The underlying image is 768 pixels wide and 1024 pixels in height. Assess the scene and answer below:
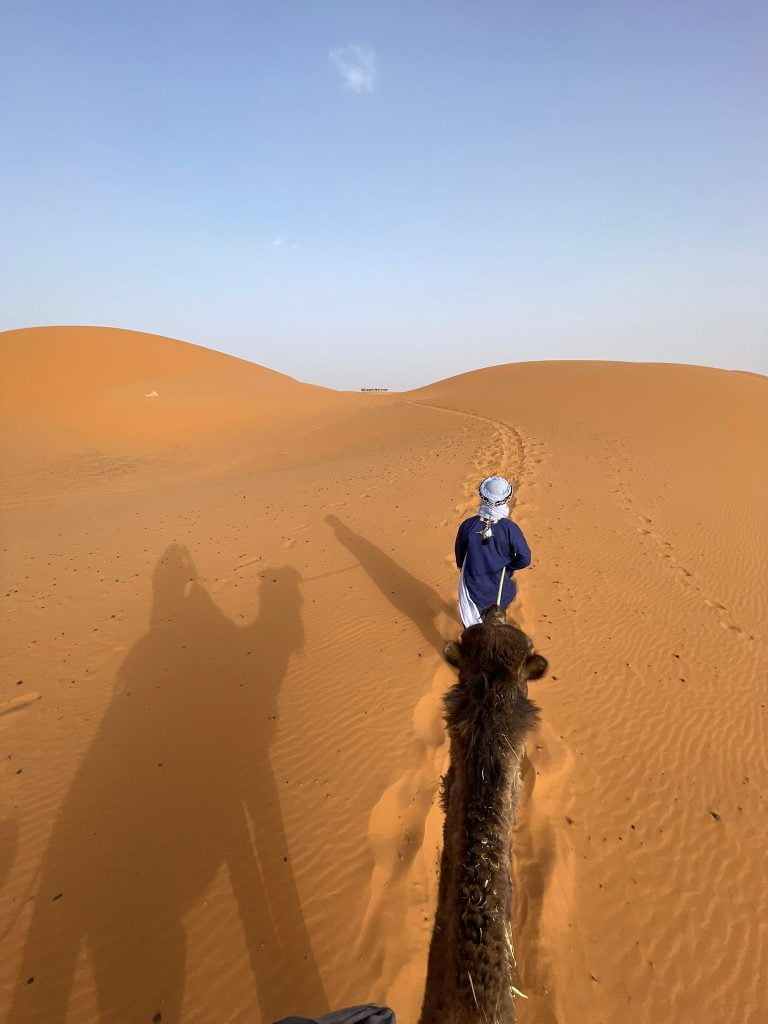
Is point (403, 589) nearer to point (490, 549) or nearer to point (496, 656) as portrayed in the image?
point (490, 549)

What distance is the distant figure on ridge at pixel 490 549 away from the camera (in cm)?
442

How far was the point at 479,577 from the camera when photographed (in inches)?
184

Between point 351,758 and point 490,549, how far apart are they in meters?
2.45

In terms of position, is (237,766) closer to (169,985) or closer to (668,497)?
(169,985)

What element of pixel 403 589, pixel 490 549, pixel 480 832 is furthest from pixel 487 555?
pixel 403 589

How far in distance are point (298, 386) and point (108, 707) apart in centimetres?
4412

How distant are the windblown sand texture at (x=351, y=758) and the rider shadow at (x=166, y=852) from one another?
18 millimetres

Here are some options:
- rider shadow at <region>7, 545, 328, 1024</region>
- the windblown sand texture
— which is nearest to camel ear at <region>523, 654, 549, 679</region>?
the windblown sand texture

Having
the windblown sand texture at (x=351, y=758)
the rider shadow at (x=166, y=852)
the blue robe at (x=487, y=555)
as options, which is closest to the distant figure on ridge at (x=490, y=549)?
the blue robe at (x=487, y=555)

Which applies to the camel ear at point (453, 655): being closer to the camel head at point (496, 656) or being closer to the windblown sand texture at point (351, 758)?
the camel head at point (496, 656)

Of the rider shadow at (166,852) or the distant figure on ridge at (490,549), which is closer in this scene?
the rider shadow at (166,852)

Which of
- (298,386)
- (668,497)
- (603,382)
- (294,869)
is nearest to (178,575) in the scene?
(294,869)

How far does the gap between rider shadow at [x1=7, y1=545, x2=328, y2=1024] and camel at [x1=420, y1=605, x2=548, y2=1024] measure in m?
1.89

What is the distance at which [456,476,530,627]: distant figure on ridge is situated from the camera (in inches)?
174
